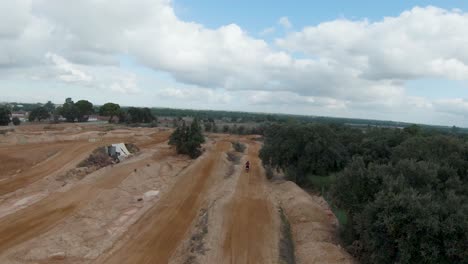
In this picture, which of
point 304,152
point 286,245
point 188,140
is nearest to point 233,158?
point 188,140

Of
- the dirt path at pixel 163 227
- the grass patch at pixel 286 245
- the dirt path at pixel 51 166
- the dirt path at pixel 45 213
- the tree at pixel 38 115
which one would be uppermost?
the tree at pixel 38 115

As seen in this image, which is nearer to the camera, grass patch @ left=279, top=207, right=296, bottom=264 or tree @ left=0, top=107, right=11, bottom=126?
grass patch @ left=279, top=207, right=296, bottom=264

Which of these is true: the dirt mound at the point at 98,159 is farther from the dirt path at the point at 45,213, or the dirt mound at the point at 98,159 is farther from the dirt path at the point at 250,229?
the dirt path at the point at 250,229

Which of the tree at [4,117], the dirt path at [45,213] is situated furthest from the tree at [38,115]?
the dirt path at [45,213]

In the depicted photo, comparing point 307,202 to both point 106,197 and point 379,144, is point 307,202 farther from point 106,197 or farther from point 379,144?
point 379,144

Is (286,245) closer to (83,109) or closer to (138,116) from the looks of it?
(138,116)

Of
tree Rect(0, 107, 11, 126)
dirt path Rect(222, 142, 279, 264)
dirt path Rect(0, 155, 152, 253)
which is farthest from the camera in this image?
tree Rect(0, 107, 11, 126)

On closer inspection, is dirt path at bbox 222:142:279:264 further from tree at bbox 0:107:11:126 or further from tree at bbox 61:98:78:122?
tree at bbox 61:98:78:122

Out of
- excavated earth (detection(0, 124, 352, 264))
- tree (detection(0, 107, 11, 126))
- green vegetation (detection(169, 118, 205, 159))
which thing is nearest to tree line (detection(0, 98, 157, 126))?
tree (detection(0, 107, 11, 126))
